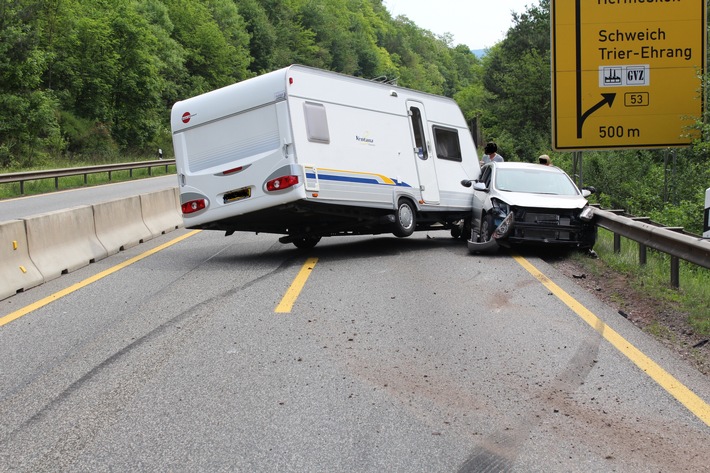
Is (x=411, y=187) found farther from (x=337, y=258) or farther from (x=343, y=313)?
(x=343, y=313)

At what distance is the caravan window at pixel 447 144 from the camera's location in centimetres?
1533

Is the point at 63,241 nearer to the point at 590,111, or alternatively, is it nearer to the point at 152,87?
the point at 590,111

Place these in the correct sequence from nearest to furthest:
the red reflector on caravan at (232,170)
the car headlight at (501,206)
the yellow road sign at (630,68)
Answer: the red reflector on caravan at (232,170) < the car headlight at (501,206) < the yellow road sign at (630,68)

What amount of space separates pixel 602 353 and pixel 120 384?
379 centimetres

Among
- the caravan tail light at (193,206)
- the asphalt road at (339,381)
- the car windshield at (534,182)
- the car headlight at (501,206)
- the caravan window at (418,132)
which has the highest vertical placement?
the caravan window at (418,132)

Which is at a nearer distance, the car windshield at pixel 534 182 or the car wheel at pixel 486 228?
the car wheel at pixel 486 228

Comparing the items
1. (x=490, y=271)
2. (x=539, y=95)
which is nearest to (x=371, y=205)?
(x=490, y=271)

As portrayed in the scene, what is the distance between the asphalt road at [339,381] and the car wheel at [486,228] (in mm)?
2824

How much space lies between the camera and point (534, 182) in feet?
46.6

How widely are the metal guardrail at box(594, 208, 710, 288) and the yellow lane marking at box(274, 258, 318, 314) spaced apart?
4332 millimetres

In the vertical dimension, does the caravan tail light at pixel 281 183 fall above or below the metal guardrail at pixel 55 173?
above

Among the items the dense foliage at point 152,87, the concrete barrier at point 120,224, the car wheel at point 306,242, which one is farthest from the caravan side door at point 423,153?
the concrete barrier at point 120,224

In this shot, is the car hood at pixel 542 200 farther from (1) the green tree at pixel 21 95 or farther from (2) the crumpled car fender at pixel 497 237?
(1) the green tree at pixel 21 95

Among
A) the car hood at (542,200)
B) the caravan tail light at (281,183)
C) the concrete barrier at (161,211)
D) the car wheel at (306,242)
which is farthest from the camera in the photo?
the concrete barrier at (161,211)
